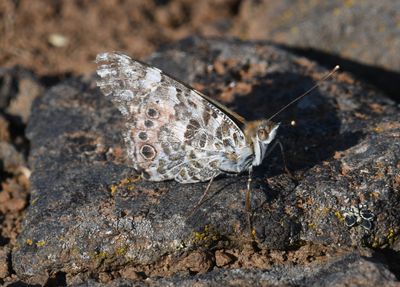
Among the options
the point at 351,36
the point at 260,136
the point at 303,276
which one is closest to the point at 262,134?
the point at 260,136

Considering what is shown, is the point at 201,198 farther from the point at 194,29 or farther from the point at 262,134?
the point at 194,29

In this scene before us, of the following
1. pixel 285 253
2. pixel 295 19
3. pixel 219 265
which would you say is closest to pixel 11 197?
pixel 219 265

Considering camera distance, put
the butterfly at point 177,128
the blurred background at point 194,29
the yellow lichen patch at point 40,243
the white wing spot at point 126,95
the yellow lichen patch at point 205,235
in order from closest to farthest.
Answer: the yellow lichen patch at point 205,235 → the yellow lichen patch at point 40,243 → the butterfly at point 177,128 → the white wing spot at point 126,95 → the blurred background at point 194,29

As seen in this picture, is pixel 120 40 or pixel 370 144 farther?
pixel 120 40

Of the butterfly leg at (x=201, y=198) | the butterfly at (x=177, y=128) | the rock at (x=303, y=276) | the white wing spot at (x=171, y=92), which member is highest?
the white wing spot at (x=171, y=92)

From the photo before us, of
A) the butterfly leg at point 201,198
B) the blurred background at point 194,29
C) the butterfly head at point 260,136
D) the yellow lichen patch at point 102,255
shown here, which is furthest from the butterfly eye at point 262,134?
the blurred background at point 194,29

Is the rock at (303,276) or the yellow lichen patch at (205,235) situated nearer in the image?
the rock at (303,276)

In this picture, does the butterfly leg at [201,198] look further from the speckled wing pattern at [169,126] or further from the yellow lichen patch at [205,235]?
the yellow lichen patch at [205,235]

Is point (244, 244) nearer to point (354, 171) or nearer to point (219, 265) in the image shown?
point (219, 265)
